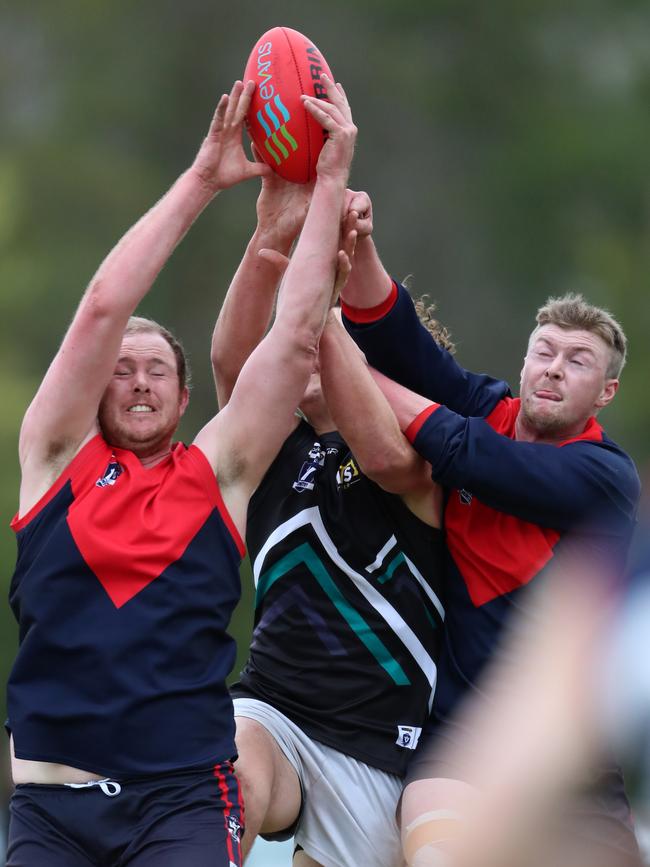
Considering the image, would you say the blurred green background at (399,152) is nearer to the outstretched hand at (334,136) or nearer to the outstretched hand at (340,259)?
the outstretched hand at (340,259)

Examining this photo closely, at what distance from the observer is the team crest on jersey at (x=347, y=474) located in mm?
5176

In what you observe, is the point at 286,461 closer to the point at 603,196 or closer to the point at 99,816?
the point at 99,816

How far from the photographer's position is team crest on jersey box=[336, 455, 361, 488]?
5176 mm

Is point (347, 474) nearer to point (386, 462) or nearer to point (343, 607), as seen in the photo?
point (386, 462)

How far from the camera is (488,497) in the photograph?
483 centimetres

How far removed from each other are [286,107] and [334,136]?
8.8 inches

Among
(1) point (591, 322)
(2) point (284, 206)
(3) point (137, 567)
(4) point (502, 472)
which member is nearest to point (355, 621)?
(4) point (502, 472)

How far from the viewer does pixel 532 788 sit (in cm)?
476

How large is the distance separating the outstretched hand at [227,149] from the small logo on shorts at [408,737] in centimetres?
192

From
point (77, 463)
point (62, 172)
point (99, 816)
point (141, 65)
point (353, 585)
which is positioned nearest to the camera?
point (99, 816)

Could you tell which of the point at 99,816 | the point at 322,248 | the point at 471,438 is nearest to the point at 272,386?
the point at 322,248

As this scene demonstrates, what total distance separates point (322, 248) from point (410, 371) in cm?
78

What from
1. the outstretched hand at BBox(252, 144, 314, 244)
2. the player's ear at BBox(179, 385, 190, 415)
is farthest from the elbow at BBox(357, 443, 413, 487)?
the outstretched hand at BBox(252, 144, 314, 244)

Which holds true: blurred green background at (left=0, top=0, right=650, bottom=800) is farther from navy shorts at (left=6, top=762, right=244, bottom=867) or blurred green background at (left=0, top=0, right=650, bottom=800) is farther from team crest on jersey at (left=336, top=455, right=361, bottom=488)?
navy shorts at (left=6, top=762, right=244, bottom=867)
